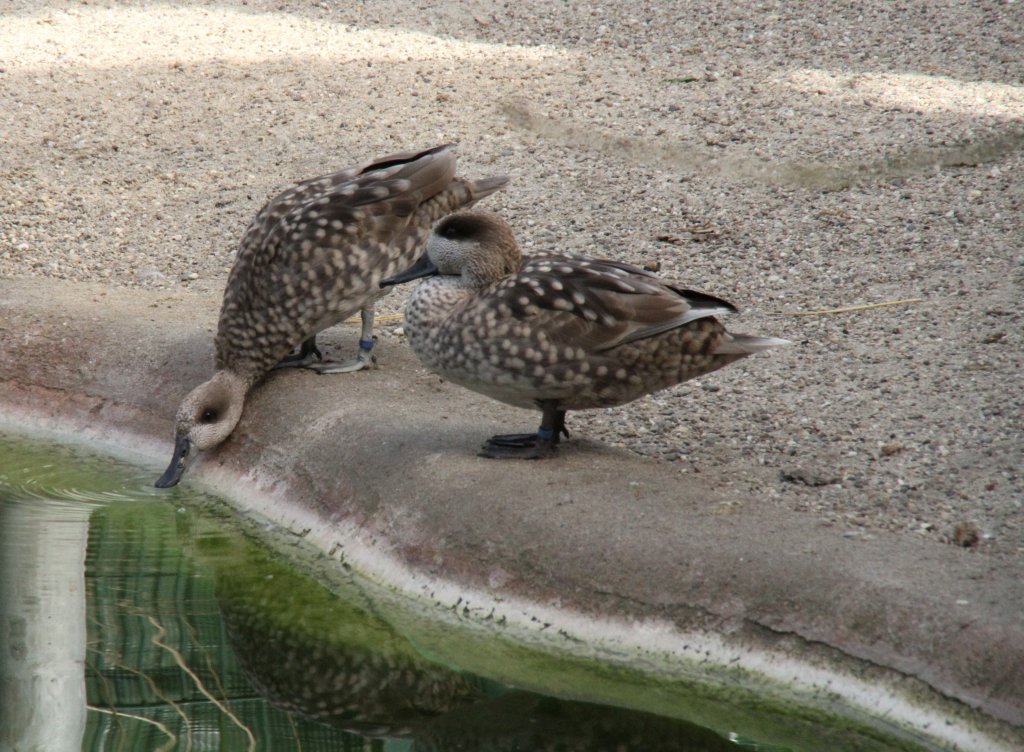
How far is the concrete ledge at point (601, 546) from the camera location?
327 cm

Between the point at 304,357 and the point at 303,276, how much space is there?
0.48 meters

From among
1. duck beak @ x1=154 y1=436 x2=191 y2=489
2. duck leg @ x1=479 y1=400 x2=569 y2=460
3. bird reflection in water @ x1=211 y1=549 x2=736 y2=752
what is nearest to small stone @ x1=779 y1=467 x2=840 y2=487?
duck leg @ x1=479 y1=400 x2=569 y2=460

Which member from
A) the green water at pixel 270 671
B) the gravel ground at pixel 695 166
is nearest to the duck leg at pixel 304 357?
the gravel ground at pixel 695 166

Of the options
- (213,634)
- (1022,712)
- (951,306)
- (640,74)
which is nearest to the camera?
(1022,712)

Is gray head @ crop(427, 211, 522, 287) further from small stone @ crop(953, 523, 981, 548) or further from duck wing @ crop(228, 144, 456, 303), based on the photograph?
small stone @ crop(953, 523, 981, 548)

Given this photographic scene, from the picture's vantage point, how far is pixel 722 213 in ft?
22.6

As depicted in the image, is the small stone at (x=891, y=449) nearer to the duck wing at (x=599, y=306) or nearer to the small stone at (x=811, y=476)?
the small stone at (x=811, y=476)

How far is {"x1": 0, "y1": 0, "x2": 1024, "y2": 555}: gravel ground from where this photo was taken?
479cm

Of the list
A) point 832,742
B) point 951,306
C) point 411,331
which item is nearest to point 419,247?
point 411,331

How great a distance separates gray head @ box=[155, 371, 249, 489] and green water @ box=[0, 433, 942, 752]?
0.89 ft

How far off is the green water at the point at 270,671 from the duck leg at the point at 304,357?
85 cm

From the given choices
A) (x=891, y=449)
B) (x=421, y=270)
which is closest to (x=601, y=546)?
(x=421, y=270)

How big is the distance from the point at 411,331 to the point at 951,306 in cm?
262

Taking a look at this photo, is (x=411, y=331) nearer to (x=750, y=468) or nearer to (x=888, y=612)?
(x=750, y=468)
